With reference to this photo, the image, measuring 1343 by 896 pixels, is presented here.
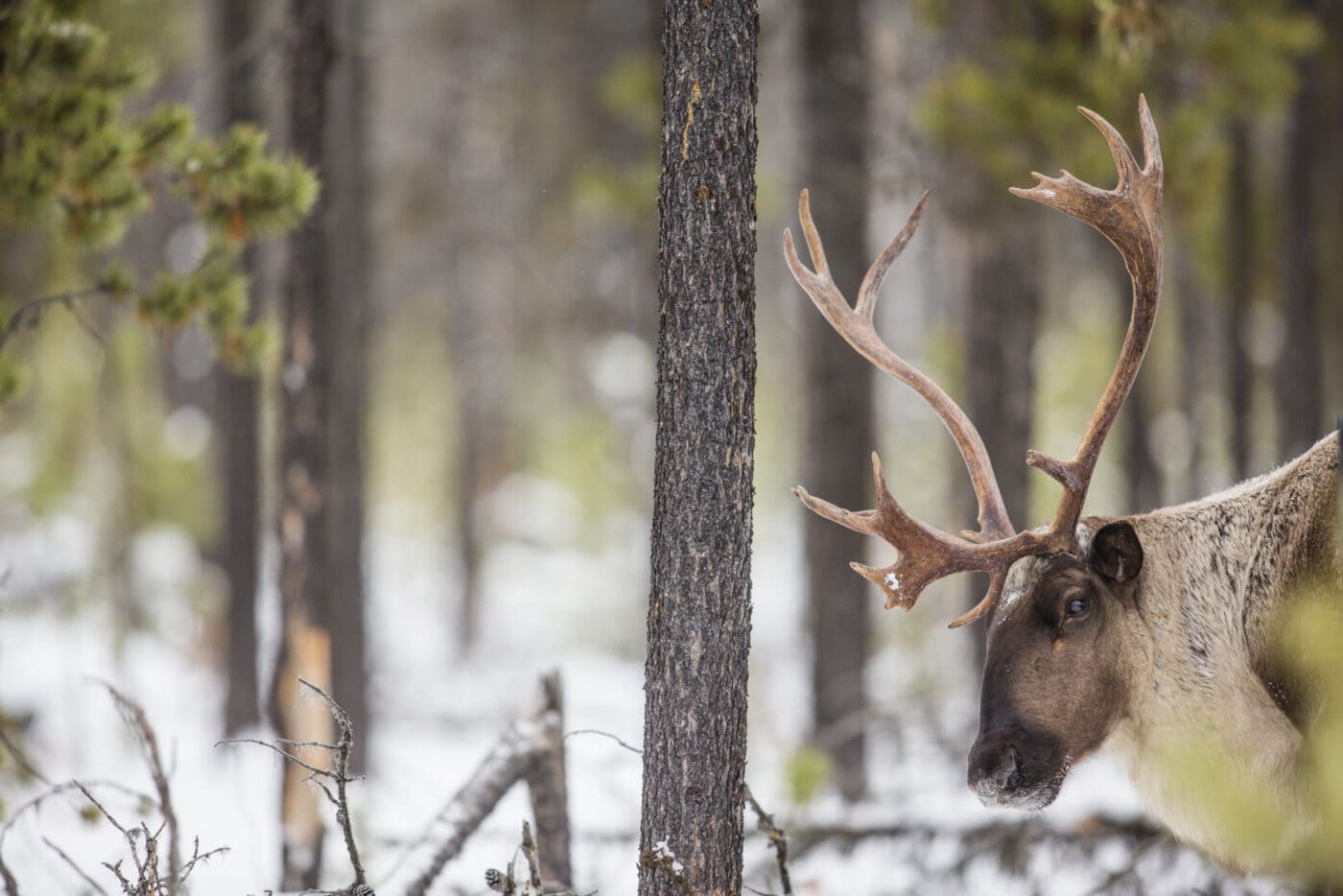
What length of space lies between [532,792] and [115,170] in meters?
3.03

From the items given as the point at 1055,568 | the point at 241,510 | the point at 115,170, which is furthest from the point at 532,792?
the point at 241,510

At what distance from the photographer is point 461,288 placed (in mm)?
16406

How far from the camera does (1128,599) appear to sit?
373 centimetres

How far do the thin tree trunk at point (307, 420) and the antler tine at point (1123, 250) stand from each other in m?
4.18

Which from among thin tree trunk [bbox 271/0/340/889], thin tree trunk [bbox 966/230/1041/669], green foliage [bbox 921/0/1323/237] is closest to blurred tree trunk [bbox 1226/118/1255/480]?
green foliage [bbox 921/0/1323/237]

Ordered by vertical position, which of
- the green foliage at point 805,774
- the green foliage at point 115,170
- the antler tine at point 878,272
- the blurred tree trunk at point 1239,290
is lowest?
the green foliage at point 805,774

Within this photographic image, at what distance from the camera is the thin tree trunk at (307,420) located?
6160 millimetres

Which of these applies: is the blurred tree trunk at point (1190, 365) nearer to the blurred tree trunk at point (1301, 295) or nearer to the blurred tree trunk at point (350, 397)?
the blurred tree trunk at point (1301, 295)

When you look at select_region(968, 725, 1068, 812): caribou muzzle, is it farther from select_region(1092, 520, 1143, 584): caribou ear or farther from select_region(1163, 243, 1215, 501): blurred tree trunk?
select_region(1163, 243, 1215, 501): blurred tree trunk

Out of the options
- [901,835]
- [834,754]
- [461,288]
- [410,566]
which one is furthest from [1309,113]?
[410,566]

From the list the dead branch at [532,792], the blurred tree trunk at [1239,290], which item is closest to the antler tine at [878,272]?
the dead branch at [532,792]

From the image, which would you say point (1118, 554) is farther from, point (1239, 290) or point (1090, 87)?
point (1239, 290)

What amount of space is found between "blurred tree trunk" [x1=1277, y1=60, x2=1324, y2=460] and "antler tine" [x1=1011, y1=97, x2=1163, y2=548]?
6059 millimetres

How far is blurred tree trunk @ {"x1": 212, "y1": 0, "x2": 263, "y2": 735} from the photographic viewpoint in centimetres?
1048
